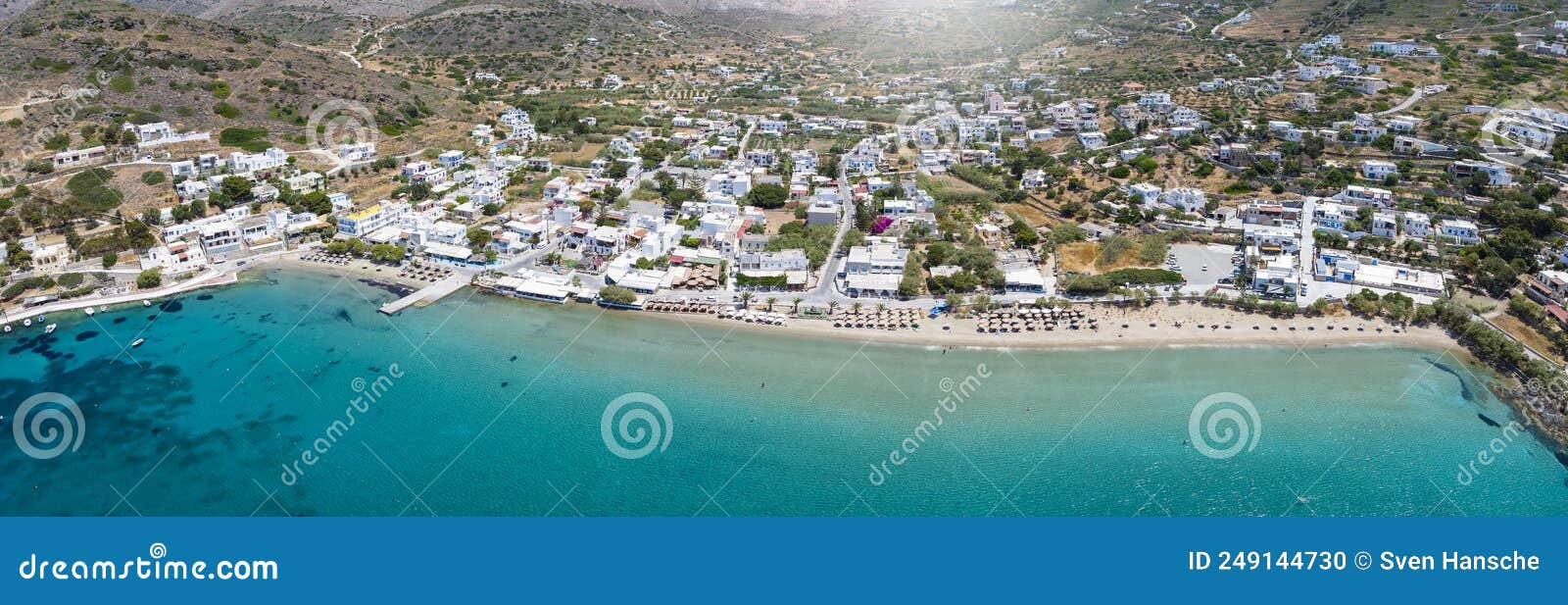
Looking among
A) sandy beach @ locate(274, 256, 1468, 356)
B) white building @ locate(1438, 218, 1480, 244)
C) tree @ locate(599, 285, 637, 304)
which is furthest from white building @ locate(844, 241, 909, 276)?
white building @ locate(1438, 218, 1480, 244)

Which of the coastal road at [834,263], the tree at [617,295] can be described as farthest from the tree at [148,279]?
the coastal road at [834,263]

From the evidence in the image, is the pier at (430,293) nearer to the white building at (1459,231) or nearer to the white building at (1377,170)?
the white building at (1459,231)

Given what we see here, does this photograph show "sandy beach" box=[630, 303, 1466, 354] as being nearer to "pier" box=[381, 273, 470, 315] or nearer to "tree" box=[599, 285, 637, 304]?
"tree" box=[599, 285, 637, 304]

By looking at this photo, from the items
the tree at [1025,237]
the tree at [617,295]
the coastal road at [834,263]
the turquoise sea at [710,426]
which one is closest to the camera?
the turquoise sea at [710,426]

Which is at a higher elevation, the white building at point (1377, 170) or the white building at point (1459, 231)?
the white building at point (1377, 170)

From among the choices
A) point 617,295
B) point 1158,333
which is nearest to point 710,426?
point 617,295

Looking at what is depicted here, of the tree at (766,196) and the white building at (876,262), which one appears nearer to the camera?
the white building at (876,262)

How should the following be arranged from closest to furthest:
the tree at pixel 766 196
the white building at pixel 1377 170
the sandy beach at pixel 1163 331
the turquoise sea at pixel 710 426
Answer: the turquoise sea at pixel 710 426
the sandy beach at pixel 1163 331
the white building at pixel 1377 170
the tree at pixel 766 196
